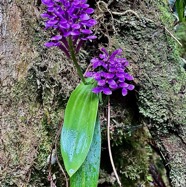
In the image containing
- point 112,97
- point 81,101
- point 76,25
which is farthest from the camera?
point 112,97

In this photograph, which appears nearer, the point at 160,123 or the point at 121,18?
the point at 160,123

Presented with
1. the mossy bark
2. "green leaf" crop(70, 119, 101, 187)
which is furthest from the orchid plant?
the mossy bark

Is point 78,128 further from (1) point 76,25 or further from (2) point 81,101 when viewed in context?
(1) point 76,25

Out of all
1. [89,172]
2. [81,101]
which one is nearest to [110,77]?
[81,101]

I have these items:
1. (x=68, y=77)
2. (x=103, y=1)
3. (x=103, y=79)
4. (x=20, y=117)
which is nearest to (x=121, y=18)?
(x=103, y=1)

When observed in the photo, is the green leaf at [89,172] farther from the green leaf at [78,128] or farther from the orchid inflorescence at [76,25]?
the orchid inflorescence at [76,25]

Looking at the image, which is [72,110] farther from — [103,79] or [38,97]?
[38,97]

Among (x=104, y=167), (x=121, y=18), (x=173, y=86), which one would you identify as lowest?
(x=104, y=167)

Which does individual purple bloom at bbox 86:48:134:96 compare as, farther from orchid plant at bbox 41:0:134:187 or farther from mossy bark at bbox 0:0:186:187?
mossy bark at bbox 0:0:186:187
